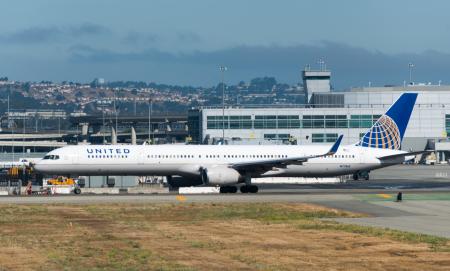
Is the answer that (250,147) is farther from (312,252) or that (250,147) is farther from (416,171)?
(416,171)

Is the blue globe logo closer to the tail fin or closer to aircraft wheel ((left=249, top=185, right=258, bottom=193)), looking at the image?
the tail fin

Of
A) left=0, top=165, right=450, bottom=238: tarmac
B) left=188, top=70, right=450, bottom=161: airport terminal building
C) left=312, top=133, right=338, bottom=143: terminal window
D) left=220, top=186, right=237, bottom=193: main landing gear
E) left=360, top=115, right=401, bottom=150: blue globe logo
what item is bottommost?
left=0, top=165, right=450, bottom=238: tarmac

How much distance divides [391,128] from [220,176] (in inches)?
864

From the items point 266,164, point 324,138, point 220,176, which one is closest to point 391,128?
point 266,164

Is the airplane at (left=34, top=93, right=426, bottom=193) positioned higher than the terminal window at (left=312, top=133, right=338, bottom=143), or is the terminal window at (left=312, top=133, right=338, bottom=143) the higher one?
the terminal window at (left=312, top=133, right=338, bottom=143)

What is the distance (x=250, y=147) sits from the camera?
76.4 meters

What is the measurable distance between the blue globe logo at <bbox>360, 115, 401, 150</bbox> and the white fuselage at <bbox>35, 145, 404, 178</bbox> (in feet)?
23.3

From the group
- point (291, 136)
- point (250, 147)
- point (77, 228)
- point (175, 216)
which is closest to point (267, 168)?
point (250, 147)

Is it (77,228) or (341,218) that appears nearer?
(77,228)

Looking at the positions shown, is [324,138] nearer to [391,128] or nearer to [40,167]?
[391,128]

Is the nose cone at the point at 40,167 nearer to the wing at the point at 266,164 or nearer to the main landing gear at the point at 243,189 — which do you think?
the main landing gear at the point at 243,189

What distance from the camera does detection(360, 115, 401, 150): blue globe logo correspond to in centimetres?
8256

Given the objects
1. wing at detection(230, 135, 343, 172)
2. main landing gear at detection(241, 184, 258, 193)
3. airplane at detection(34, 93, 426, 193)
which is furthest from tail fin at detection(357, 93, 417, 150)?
main landing gear at detection(241, 184, 258, 193)

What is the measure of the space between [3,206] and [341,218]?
21297 millimetres
